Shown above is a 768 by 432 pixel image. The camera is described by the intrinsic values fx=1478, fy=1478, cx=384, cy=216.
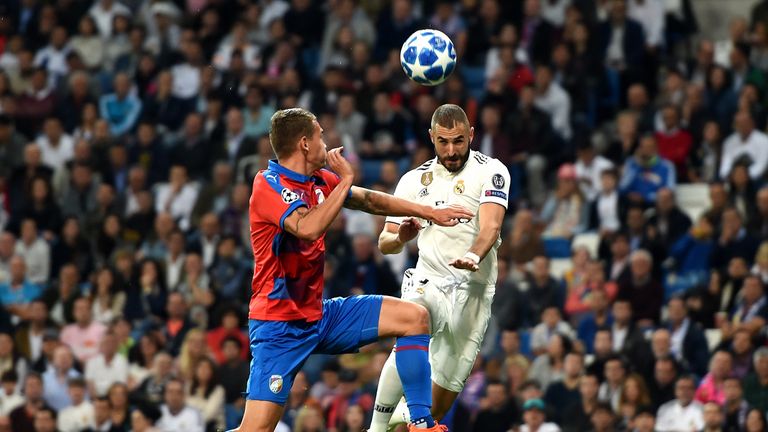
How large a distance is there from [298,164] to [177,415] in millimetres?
7642

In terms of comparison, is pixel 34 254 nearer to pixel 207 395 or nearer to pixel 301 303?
pixel 207 395

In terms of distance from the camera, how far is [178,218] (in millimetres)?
20625

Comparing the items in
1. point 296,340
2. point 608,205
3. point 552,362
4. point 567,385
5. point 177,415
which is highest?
point 608,205

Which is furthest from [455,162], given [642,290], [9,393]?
[9,393]

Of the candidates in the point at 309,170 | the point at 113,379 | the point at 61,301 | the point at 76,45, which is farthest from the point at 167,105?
the point at 309,170

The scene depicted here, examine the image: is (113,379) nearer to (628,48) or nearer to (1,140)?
(1,140)

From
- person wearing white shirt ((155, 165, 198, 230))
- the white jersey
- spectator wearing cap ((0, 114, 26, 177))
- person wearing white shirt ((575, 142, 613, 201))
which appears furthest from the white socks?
spectator wearing cap ((0, 114, 26, 177))

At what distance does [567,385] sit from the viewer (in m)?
15.9

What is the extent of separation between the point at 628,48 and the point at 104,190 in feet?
24.9

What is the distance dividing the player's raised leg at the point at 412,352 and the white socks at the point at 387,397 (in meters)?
0.77

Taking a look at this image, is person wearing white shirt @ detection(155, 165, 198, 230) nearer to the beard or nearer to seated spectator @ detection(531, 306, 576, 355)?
Answer: seated spectator @ detection(531, 306, 576, 355)

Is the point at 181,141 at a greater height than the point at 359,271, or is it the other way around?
the point at 181,141

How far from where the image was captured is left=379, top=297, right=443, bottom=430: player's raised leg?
32.3 ft

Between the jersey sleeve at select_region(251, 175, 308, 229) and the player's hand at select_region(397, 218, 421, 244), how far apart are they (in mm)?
796
